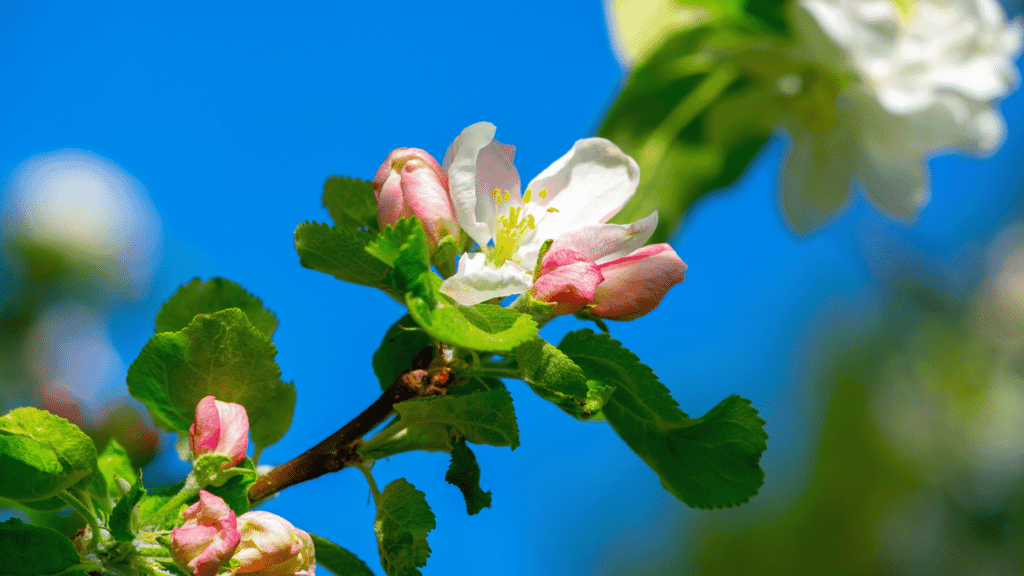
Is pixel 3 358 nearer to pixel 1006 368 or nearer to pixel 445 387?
pixel 445 387

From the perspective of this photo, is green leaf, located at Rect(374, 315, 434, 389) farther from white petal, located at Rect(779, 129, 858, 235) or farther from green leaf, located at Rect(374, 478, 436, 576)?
white petal, located at Rect(779, 129, 858, 235)

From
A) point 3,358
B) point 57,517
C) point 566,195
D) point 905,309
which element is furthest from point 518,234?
point 905,309

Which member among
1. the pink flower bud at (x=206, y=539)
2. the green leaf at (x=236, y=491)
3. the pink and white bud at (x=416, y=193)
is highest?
the pink and white bud at (x=416, y=193)

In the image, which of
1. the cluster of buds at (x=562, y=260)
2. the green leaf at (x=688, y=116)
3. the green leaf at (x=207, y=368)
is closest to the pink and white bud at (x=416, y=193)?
the cluster of buds at (x=562, y=260)

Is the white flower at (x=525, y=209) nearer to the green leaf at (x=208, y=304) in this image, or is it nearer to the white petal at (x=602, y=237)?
the white petal at (x=602, y=237)

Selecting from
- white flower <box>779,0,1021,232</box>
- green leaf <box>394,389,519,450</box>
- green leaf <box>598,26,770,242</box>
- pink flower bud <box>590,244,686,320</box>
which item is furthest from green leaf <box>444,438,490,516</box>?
white flower <box>779,0,1021,232</box>
